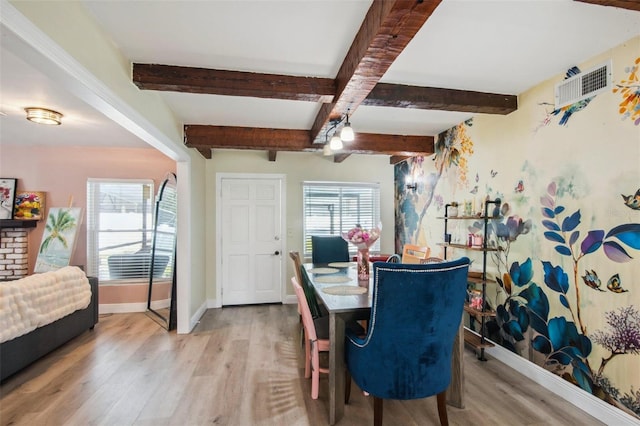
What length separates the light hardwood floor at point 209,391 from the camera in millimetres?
1902

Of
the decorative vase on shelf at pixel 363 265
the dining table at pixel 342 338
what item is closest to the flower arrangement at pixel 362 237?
the decorative vase on shelf at pixel 363 265

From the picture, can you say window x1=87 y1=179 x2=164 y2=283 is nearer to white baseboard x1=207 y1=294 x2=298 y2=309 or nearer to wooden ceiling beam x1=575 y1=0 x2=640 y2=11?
white baseboard x1=207 y1=294 x2=298 y2=309

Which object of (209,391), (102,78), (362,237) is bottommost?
(209,391)

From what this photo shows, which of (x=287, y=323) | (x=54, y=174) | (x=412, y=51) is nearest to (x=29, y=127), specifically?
(x=54, y=174)

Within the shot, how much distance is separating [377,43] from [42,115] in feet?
10.2

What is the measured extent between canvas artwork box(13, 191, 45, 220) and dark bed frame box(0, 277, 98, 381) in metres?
1.35

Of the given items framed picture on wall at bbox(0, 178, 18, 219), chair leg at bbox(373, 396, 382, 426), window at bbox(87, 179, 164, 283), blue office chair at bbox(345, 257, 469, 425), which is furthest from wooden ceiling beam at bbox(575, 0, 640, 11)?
framed picture on wall at bbox(0, 178, 18, 219)

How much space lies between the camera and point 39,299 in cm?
256

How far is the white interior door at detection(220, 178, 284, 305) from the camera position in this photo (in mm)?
4371

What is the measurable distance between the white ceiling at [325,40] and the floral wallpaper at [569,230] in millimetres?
370

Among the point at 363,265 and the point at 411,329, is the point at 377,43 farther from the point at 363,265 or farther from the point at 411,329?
the point at 363,265

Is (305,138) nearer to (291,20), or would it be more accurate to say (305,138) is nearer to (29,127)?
(291,20)

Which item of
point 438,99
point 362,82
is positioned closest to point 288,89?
point 362,82

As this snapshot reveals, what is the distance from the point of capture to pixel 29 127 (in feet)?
10.2
